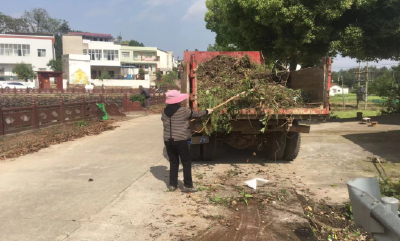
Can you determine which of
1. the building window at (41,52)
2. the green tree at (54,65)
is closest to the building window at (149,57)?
the green tree at (54,65)

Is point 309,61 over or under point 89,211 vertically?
over

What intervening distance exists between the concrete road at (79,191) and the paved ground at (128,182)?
0.04ft

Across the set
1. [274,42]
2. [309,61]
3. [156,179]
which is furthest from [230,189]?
[309,61]

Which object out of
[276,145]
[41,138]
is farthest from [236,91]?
[41,138]

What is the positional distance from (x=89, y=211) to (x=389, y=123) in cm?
1142

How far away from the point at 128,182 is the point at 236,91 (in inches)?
102

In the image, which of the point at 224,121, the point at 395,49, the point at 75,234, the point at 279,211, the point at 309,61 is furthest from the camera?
the point at 309,61

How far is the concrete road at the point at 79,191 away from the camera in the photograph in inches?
139

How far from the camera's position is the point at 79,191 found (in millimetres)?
4848

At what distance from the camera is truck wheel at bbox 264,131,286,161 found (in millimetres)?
6309

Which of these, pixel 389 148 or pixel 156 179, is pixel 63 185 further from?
pixel 389 148

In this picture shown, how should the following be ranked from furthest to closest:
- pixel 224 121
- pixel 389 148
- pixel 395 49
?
1. pixel 395 49
2. pixel 389 148
3. pixel 224 121

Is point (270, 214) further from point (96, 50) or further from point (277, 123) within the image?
point (96, 50)

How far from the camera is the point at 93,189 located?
4953mm
